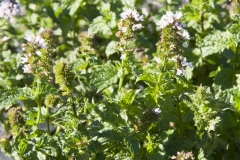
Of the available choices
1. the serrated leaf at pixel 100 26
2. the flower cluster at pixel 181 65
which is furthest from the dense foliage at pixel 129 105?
the serrated leaf at pixel 100 26

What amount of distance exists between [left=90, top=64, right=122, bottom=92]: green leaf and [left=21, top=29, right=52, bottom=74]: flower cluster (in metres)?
0.36

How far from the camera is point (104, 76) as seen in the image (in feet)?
10.2

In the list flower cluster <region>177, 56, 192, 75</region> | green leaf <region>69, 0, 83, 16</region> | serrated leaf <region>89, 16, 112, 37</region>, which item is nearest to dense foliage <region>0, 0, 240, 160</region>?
flower cluster <region>177, 56, 192, 75</region>

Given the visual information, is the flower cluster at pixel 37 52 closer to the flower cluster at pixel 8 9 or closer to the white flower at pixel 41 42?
the white flower at pixel 41 42

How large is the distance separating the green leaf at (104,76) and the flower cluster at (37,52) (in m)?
0.36

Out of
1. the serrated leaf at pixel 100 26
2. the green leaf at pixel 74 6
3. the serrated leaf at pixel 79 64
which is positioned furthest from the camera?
the green leaf at pixel 74 6

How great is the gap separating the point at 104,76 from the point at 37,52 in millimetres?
523

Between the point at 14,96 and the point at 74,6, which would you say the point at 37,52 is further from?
the point at 74,6

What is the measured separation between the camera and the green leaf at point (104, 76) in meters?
3.04

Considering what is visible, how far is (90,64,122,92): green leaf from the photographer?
9.98 ft

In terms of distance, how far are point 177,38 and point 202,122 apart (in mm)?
486

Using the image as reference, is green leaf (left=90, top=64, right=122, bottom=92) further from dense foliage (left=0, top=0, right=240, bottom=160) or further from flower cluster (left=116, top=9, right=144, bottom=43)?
flower cluster (left=116, top=9, right=144, bottom=43)

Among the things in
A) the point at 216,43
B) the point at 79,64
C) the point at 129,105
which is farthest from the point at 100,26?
the point at 129,105

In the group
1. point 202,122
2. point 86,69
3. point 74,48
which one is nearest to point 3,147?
point 86,69
